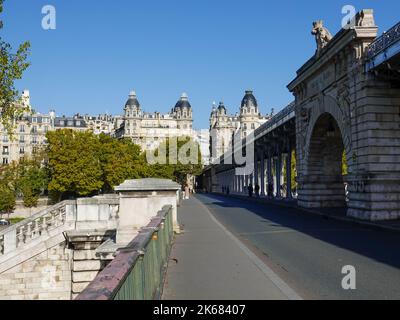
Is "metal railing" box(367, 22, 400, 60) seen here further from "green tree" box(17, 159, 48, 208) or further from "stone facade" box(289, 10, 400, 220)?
"green tree" box(17, 159, 48, 208)

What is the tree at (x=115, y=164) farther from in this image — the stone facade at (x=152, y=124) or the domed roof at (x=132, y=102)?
the domed roof at (x=132, y=102)

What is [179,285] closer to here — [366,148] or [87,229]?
[87,229]

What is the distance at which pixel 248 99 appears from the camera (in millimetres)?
155875

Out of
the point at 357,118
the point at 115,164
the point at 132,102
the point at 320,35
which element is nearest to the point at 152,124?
the point at 132,102

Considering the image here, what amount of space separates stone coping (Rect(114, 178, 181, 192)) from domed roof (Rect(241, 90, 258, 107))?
14435 cm

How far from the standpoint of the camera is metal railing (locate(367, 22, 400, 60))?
18.1 meters

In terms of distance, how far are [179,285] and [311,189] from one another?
76.0ft

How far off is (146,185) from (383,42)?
1196 cm

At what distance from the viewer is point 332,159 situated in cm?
3047

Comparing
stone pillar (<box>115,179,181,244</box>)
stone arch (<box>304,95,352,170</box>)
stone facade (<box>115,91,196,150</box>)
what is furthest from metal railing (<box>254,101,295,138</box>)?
stone facade (<box>115,91,196,150</box>)

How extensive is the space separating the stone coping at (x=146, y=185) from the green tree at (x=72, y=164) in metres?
51.2

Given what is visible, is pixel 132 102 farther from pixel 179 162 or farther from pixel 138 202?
pixel 138 202

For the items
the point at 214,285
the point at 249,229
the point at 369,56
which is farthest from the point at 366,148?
the point at 214,285

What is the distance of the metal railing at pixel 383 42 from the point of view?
18078 millimetres
